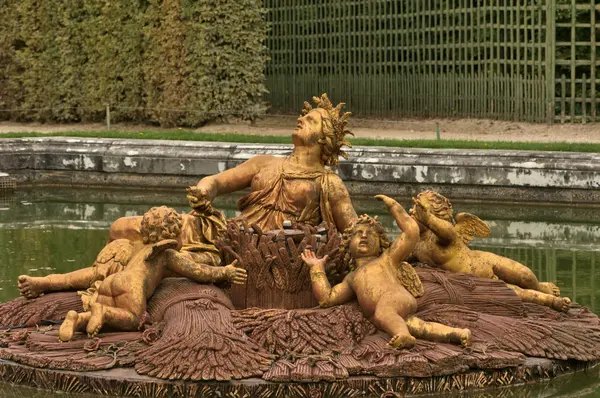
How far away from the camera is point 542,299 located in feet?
30.8

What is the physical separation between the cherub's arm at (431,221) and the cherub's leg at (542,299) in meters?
0.50

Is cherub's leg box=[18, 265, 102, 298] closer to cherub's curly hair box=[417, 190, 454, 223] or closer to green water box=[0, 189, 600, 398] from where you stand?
green water box=[0, 189, 600, 398]

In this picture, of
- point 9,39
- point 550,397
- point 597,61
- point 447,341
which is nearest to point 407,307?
point 447,341

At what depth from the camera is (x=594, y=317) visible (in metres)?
9.45

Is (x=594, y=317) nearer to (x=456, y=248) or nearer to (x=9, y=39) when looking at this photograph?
(x=456, y=248)

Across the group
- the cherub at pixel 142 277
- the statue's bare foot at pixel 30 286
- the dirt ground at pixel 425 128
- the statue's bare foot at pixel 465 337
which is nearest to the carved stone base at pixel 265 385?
the statue's bare foot at pixel 465 337

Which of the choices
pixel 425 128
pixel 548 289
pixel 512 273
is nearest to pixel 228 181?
pixel 512 273

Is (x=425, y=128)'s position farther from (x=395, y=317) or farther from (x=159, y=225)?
(x=395, y=317)

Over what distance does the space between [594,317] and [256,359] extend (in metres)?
2.41

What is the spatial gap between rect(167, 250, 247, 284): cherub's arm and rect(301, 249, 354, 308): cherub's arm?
45cm

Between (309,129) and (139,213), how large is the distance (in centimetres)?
589

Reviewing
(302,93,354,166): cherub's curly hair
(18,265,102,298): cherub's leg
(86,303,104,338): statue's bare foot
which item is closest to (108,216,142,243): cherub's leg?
(18,265,102,298): cherub's leg

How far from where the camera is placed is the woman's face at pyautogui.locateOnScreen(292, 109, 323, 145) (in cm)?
952

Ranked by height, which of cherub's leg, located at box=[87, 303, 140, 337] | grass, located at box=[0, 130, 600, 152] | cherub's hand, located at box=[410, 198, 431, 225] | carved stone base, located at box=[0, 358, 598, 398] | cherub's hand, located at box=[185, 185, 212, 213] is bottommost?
carved stone base, located at box=[0, 358, 598, 398]
